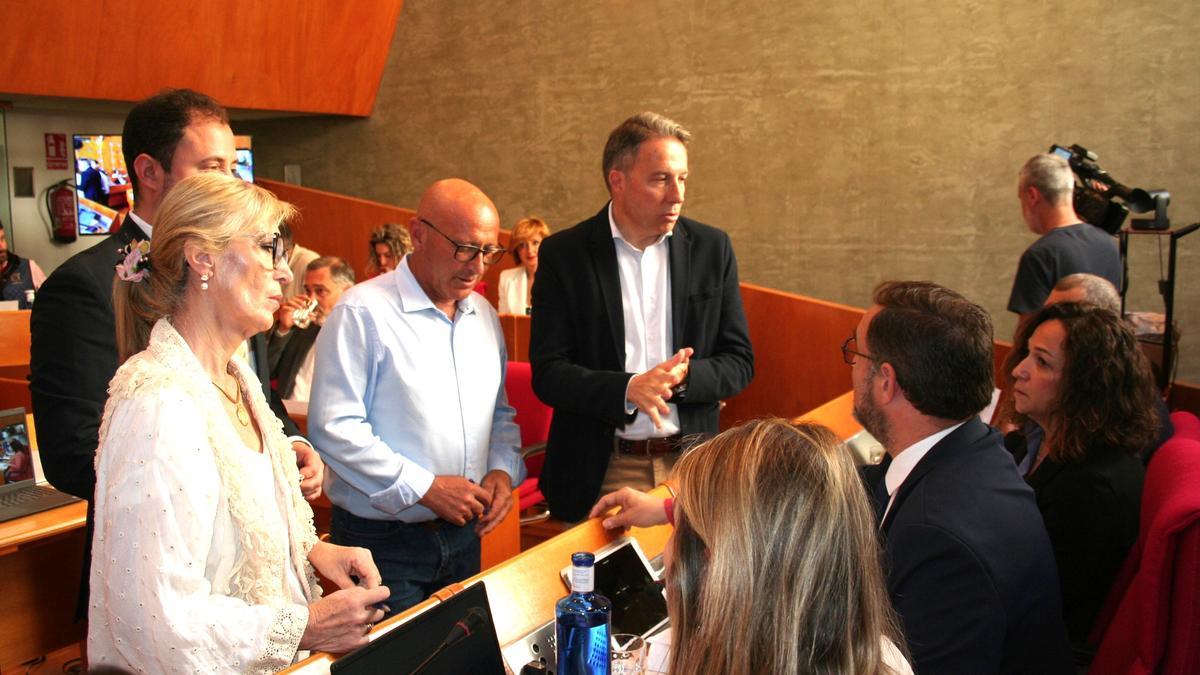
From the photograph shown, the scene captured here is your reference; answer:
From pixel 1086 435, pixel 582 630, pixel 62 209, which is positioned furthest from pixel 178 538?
pixel 62 209

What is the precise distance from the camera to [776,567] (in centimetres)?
120

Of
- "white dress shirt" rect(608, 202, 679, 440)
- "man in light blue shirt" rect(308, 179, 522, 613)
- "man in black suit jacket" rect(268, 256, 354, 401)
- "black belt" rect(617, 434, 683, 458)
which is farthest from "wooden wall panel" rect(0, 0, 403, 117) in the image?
"black belt" rect(617, 434, 683, 458)

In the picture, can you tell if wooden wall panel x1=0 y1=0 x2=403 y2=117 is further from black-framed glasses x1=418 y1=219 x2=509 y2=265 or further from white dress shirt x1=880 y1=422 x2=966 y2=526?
white dress shirt x1=880 y1=422 x2=966 y2=526

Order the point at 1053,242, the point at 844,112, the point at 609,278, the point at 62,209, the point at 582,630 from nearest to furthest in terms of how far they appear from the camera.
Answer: the point at 582,630 < the point at 609,278 < the point at 1053,242 < the point at 844,112 < the point at 62,209

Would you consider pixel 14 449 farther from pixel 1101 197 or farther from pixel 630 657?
pixel 1101 197

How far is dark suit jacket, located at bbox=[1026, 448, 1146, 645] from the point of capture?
7.70ft

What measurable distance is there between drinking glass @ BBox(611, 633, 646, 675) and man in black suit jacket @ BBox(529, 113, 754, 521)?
1.07 m

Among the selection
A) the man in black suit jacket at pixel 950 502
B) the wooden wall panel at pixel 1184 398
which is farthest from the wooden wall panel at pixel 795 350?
the man in black suit jacket at pixel 950 502

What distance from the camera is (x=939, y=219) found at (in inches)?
279

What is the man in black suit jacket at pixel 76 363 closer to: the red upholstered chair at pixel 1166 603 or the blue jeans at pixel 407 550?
the blue jeans at pixel 407 550

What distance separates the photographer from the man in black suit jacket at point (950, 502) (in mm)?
1694

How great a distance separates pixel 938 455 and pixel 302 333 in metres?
3.82

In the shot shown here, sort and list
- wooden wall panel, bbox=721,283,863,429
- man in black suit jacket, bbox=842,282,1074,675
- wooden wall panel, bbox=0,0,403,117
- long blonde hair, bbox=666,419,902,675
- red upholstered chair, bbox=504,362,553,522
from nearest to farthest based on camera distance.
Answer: long blonde hair, bbox=666,419,902,675, man in black suit jacket, bbox=842,282,1074,675, red upholstered chair, bbox=504,362,553,522, wooden wall panel, bbox=721,283,863,429, wooden wall panel, bbox=0,0,403,117

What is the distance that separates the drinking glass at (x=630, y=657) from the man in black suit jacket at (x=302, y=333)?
342cm
